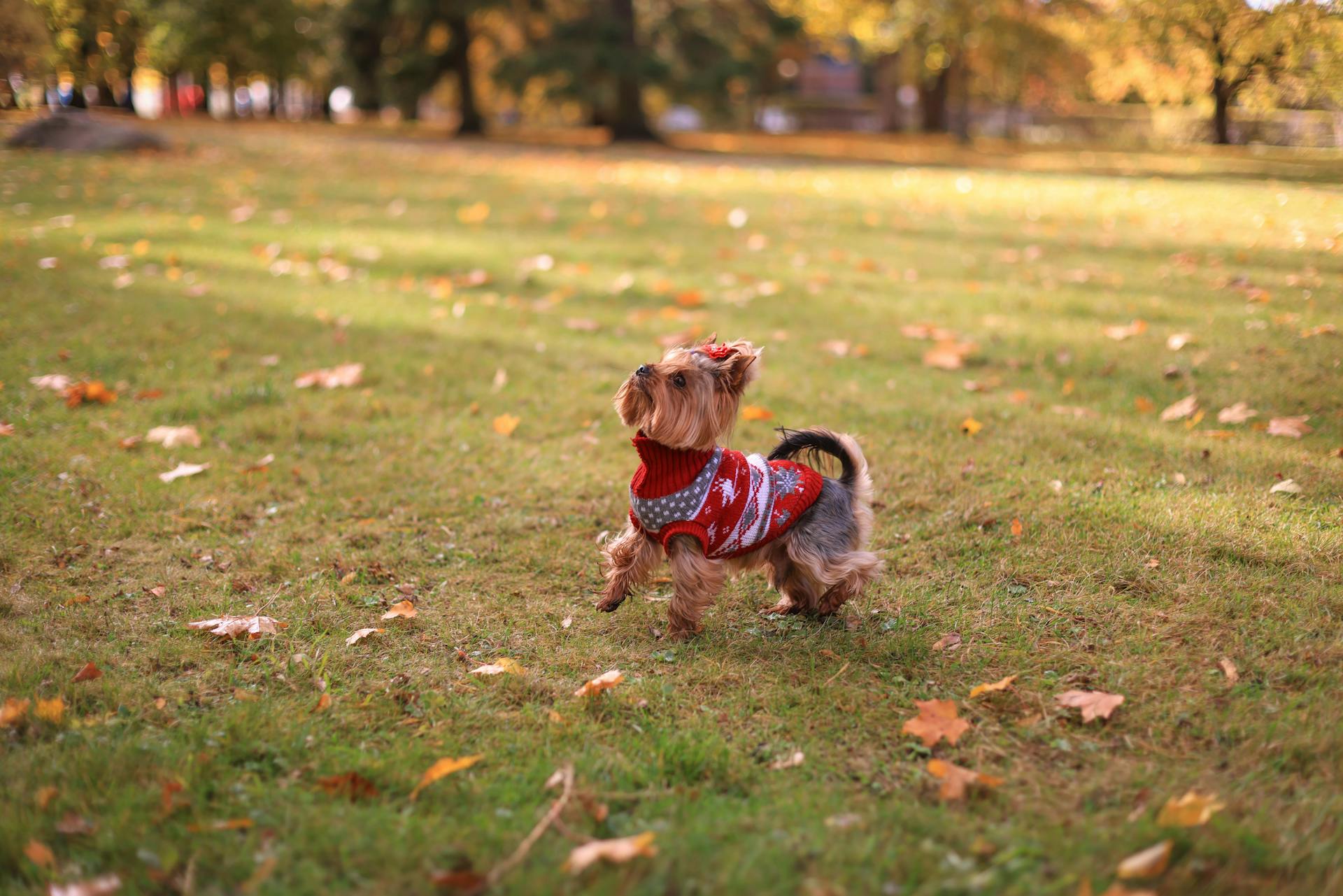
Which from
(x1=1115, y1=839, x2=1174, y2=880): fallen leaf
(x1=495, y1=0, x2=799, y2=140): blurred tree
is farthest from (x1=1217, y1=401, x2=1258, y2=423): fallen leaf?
(x1=495, y1=0, x2=799, y2=140): blurred tree

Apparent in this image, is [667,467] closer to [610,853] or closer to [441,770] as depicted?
[441,770]

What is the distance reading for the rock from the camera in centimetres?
1814

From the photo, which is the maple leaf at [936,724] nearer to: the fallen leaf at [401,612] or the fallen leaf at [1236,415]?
the fallen leaf at [401,612]

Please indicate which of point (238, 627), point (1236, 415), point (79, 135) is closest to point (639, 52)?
point (79, 135)

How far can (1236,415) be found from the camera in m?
6.20

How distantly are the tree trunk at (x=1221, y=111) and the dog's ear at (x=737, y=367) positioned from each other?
32.1ft

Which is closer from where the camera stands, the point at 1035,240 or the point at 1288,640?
the point at 1288,640

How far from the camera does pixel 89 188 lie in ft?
47.6

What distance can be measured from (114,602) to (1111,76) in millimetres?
25258

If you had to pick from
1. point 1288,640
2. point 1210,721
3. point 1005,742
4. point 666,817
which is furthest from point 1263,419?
point 666,817

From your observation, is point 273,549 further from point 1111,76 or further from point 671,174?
point 1111,76

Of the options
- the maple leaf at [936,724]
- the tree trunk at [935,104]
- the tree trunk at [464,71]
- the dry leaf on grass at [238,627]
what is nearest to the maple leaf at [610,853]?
the maple leaf at [936,724]

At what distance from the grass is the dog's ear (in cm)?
114

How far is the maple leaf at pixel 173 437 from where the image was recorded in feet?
20.1
